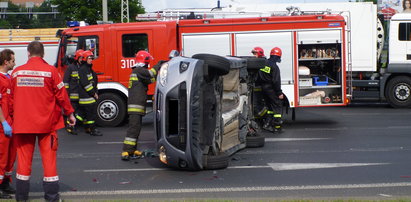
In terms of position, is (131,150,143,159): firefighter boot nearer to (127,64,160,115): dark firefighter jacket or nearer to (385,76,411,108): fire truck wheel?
(127,64,160,115): dark firefighter jacket

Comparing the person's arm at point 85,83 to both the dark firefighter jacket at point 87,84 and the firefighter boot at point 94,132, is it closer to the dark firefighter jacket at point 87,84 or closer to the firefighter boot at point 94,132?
the dark firefighter jacket at point 87,84

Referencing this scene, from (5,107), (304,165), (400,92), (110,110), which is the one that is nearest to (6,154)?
(5,107)

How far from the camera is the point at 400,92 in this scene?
59.5 feet

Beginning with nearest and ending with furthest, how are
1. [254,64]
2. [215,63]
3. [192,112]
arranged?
[192,112] < [215,63] < [254,64]

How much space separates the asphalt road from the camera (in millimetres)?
7469

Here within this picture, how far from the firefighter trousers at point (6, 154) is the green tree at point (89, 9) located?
30.7 meters

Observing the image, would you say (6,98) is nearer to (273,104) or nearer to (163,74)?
(163,74)

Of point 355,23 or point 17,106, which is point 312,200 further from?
point 355,23

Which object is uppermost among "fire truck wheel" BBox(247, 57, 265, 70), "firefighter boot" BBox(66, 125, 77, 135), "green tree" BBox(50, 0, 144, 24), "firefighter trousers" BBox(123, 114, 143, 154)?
"green tree" BBox(50, 0, 144, 24)

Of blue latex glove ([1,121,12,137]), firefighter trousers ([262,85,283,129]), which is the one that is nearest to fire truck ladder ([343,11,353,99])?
firefighter trousers ([262,85,283,129])

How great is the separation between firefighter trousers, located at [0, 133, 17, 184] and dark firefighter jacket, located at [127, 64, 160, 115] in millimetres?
2746

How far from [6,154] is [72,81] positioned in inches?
253

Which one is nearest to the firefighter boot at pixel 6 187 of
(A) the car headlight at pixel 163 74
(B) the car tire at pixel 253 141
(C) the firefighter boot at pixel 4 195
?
(C) the firefighter boot at pixel 4 195

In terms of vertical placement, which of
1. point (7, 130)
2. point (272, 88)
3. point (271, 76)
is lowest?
point (7, 130)
